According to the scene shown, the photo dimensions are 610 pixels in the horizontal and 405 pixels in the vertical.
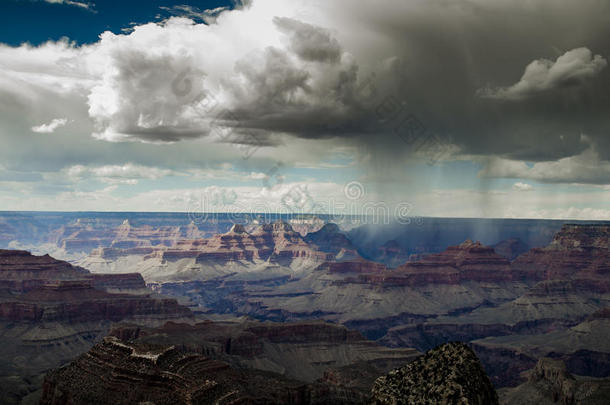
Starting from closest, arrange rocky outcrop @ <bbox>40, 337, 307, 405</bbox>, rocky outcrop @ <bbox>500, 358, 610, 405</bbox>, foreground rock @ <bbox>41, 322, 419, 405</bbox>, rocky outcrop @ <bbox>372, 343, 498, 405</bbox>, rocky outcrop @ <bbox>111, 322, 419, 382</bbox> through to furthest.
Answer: rocky outcrop @ <bbox>372, 343, 498, 405</bbox>, rocky outcrop @ <bbox>40, 337, 307, 405</bbox>, foreground rock @ <bbox>41, 322, 419, 405</bbox>, rocky outcrop @ <bbox>500, 358, 610, 405</bbox>, rocky outcrop @ <bbox>111, 322, 419, 382</bbox>

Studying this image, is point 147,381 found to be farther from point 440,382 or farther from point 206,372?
point 440,382

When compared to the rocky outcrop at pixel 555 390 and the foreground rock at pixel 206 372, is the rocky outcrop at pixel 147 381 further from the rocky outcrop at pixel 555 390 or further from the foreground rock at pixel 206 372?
the rocky outcrop at pixel 555 390

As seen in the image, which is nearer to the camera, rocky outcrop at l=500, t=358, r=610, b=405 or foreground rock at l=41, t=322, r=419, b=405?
foreground rock at l=41, t=322, r=419, b=405

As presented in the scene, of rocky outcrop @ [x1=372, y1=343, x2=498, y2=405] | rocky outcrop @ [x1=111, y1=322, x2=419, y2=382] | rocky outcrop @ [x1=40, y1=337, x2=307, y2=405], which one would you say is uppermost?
rocky outcrop @ [x1=372, y1=343, x2=498, y2=405]

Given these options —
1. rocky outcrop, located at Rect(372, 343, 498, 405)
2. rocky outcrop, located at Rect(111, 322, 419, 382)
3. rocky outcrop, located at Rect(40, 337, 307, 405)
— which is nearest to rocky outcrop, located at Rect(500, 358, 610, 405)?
rocky outcrop, located at Rect(111, 322, 419, 382)

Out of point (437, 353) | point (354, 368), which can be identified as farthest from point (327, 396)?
point (437, 353)

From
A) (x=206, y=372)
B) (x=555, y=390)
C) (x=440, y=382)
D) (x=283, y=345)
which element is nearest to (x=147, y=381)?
(x=206, y=372)

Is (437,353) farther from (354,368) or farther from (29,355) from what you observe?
(29,355)

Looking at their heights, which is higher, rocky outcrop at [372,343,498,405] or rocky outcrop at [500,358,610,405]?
rocky outcrop at [372,343,498,405]

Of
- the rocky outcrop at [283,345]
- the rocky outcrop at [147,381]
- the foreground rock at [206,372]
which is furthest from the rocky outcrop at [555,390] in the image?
the rocky outcrop at [147,381]

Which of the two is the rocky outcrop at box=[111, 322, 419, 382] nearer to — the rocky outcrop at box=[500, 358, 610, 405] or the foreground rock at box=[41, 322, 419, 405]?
the foreground rock at box=[41, 322, 419, 405]
